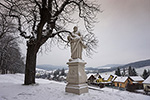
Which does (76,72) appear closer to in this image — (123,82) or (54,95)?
(54,95)

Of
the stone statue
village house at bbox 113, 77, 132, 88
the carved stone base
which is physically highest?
the stone statue

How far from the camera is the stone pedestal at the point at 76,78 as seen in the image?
14.0 ft

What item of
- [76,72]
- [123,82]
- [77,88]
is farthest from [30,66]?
[123,82]

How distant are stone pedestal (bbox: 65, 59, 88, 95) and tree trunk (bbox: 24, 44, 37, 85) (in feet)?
9.89

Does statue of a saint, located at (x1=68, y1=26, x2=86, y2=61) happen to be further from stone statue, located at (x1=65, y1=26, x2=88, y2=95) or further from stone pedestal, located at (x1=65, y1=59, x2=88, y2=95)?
stone pedestal, located at (x1=65, y1=59, x2=88, y2=95)

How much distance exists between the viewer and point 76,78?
4.39 meters

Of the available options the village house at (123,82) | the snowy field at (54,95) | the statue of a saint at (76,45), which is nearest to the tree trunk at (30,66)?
the snowy field at (54,95)

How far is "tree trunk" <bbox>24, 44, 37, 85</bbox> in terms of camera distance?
620 cm

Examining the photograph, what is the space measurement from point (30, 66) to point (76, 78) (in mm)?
3677

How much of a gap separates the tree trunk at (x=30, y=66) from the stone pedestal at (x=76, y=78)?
9.89ft

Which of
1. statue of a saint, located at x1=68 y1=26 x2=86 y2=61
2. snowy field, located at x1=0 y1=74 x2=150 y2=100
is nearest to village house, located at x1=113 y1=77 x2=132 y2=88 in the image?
snowy field, located at x1=0 y1=74 x2=150 y2=100

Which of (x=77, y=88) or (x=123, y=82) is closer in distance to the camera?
(x=77, y=88)

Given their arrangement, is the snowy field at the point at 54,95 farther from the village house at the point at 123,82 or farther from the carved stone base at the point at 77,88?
the village house at the point at 123,82

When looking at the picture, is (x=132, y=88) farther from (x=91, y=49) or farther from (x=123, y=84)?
(x=91, y=49)
